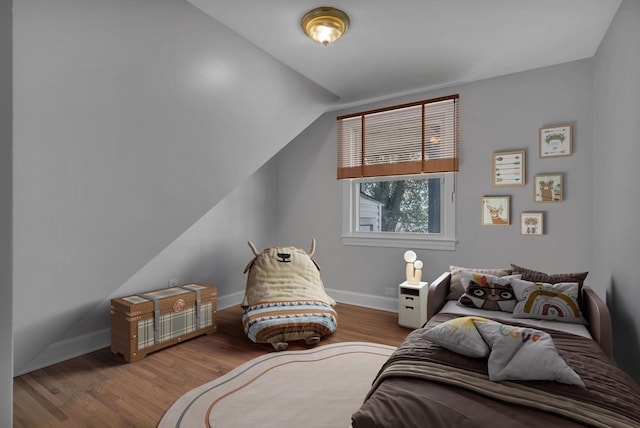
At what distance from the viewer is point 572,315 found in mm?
2129

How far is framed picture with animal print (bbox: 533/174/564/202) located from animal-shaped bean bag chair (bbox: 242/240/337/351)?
2.13 meters

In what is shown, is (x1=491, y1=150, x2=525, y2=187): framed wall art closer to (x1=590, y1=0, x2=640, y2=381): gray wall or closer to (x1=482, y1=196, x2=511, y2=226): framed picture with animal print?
(x1=482, y1=196, x2=511, y2=226): framed picture with animal print

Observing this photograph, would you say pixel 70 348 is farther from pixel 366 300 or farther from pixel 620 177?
pixel 620 177

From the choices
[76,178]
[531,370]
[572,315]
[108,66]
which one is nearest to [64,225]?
[76,178]

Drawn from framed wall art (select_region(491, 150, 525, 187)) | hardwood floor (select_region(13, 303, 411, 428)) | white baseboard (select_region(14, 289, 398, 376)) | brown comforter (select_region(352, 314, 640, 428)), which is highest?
framed wall art (select_region(491, 150, 525, 187))

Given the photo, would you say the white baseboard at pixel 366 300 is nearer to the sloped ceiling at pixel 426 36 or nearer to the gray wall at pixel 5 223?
the sloped ceiling at pixel 426 36

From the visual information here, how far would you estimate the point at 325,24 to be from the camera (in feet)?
6.89

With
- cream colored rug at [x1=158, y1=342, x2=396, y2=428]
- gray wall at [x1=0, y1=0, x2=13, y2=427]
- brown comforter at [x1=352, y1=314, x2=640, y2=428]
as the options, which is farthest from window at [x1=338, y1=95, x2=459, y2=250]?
gray wall at [x1=0, y1=0, x2=13, y2=427]

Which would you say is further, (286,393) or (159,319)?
(159,319)

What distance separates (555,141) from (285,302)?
277cm

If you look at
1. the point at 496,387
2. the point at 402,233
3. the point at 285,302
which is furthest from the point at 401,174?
the point at 496,387

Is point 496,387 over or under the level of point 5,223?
under

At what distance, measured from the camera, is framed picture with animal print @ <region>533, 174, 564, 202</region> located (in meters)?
2.87

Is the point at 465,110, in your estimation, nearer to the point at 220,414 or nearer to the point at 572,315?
the point at 572,315
